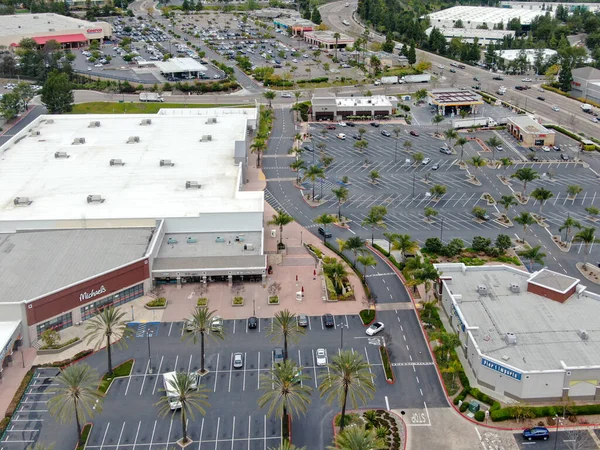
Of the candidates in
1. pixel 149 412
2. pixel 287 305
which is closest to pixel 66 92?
pixel 287 305

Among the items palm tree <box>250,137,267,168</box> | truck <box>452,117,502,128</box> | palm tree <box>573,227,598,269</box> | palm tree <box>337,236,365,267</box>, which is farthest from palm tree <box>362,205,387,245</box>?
truck <box>452,117,502,128</box>

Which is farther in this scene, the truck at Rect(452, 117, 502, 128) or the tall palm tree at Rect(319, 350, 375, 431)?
the truck at Rect(452, 117, 502, 128)

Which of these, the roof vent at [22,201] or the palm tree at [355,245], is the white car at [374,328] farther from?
the roof vent at [22,201]

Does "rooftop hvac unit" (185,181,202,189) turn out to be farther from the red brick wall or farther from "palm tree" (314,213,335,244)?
the red brick wall

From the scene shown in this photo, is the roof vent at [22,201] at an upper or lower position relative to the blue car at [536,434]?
upper

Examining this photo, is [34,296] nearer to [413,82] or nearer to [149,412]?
[149,412]

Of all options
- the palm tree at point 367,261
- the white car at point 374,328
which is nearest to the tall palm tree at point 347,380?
the white car at point 374,328
